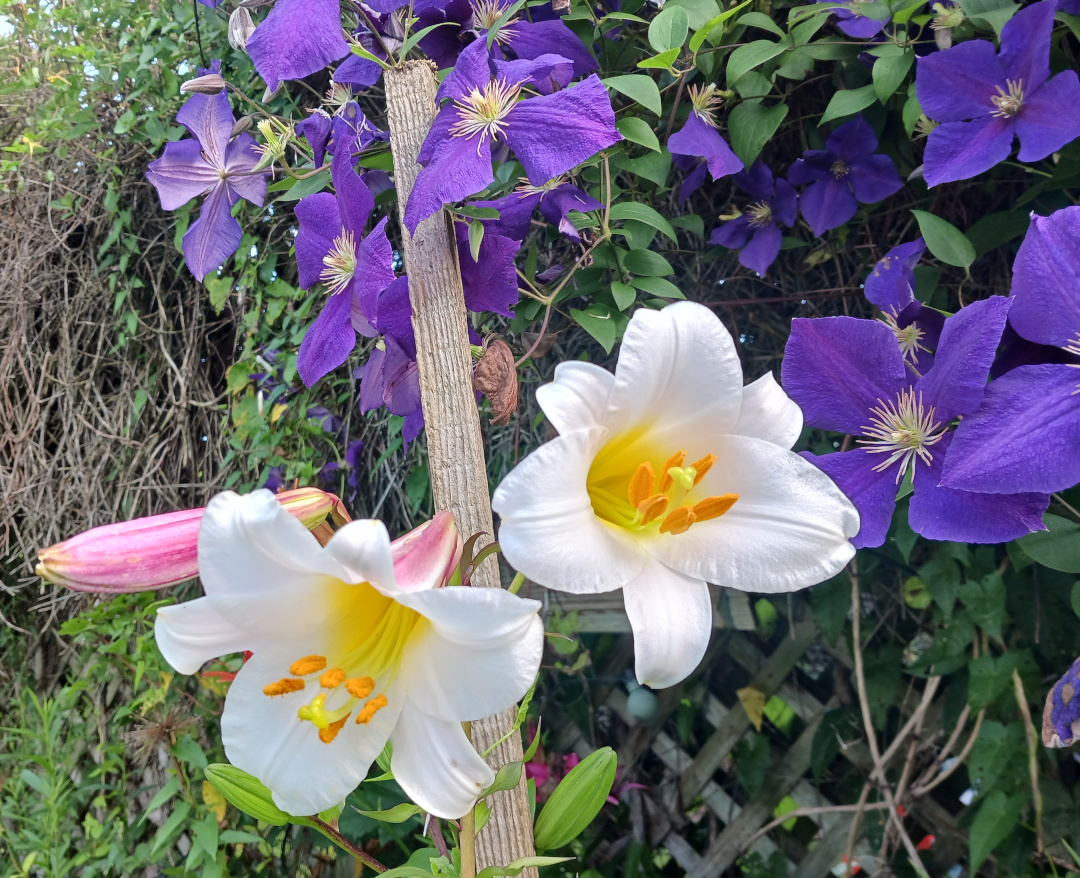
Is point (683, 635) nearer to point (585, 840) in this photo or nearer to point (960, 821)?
point (960, 821)

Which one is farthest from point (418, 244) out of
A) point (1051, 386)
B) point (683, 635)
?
point (1051, 386)

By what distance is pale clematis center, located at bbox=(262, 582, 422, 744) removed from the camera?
11.7 inches

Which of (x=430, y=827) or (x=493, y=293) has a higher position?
(x=493, y=293)

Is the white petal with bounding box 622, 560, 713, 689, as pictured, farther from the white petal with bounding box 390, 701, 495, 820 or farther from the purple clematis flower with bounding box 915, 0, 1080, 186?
the purple clematis flower with bounding box 915, 0, 1080, 186

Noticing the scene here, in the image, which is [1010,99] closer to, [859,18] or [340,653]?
[859,18]

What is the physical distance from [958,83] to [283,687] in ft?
2.43

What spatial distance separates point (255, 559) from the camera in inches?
10.7

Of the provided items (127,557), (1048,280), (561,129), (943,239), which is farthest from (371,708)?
(943,239)

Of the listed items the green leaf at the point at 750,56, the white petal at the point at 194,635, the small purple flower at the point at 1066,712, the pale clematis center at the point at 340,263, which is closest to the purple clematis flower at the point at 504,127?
the pale clematis center at the point at 340,263

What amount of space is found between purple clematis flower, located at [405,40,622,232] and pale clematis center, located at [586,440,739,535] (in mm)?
176

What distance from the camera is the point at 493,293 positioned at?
57 centimetres

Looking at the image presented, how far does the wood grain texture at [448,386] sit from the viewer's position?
0.37m

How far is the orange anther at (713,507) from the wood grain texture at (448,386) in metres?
0.11

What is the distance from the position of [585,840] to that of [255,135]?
1.30 metres
